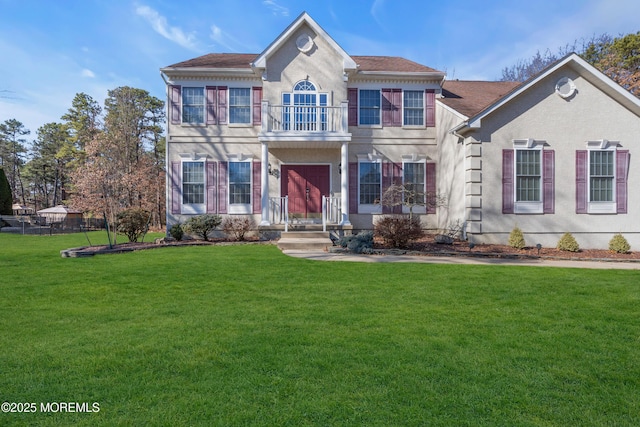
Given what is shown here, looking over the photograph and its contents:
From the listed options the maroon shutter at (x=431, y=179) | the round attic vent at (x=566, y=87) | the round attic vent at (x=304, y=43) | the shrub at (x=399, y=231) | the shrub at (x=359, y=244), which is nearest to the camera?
the shrub at (x=359, y=244)

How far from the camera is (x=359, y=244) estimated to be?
10617mm

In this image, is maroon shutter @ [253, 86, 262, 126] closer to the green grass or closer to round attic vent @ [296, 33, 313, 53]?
round attic vent @ [296, 33, 313, 53]

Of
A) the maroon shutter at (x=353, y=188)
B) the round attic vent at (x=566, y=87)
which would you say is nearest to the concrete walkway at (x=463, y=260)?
the maroon shutter at (x=353, y=188)

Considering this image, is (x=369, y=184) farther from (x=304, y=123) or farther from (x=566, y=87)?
(x=566, y=87)

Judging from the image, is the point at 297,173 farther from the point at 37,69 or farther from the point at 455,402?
the point at 455,402

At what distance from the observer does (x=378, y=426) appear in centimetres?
231

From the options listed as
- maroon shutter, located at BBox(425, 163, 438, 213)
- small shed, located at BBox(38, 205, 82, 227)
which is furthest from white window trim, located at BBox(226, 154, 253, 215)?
small shed, located at BBox(38, 205, 82, 227)

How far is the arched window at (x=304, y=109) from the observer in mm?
14102

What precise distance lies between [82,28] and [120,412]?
1011 centimetres

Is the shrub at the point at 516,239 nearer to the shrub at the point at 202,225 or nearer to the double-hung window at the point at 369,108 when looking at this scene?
the double-hung window at the point at 369,108

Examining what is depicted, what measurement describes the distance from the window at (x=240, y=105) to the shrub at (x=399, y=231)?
729 cm

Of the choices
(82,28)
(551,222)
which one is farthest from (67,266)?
(551,222)

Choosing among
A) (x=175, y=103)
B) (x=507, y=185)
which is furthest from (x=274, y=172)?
(x=507, y=185)

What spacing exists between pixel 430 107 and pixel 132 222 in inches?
478
